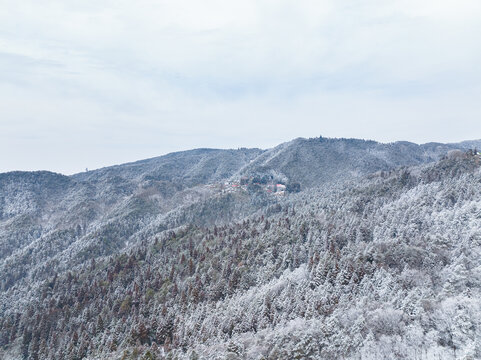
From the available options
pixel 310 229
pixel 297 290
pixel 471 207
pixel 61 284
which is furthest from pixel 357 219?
pixel 61 284

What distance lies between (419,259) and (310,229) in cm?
5440

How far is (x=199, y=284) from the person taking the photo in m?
106

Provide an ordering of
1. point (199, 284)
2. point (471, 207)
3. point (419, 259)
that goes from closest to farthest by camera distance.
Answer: point (419, 259), point (471, 207), point (199, 284)

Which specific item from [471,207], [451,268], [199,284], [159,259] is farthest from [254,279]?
[471,207]

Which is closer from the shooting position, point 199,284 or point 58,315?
point 199,284

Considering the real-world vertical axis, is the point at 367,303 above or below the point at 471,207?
below

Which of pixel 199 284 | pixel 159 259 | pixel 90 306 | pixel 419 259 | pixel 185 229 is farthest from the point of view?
pixel 185 229

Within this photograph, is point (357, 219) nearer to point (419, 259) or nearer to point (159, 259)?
point (419, 259)

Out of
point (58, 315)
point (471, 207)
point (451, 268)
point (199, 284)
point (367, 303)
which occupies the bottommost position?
point (58, 315)

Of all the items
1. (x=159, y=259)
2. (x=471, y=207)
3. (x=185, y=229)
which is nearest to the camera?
(x=471, y=207)

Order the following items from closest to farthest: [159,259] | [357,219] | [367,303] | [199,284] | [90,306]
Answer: [367,303] < [199,284] < [90,306] < [357,219] < [159,259]

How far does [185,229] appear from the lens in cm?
Result: 17888

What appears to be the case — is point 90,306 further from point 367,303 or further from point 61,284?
point 367,303

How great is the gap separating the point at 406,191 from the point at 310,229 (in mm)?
73202
